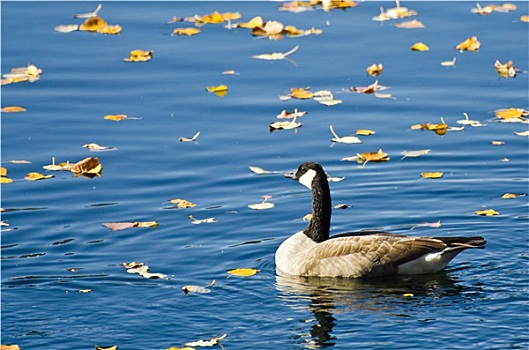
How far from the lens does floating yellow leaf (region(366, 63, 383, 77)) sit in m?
21.6

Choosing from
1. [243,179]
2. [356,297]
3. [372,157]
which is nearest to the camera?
[356,297]

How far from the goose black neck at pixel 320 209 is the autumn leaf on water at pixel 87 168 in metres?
4.13

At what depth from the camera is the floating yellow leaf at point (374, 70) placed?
21.6 m

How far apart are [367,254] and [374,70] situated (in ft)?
24.9

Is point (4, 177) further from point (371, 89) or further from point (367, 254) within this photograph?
point (371, 89)

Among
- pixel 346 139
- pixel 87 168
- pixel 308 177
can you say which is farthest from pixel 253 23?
pixel 308 177

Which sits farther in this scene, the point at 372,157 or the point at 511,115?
the point at 511,115

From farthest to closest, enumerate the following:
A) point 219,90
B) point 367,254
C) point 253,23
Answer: point 253,23, point 219,90, point 367,254

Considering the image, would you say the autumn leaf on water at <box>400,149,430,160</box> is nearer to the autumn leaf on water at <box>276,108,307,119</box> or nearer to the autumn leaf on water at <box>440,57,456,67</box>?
the autumn leaf on water at <box>276,108,307,119</box>

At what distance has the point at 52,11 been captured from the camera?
25594 mm

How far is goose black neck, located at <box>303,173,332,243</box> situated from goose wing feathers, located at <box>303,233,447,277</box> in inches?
16.8

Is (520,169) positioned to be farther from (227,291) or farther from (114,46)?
(114,46)

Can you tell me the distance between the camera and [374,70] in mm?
21641

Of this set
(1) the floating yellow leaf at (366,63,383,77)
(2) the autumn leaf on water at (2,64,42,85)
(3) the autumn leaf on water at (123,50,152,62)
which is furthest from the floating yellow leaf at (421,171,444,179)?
(2) the autumn leaf on water at (2,64,42,85)
